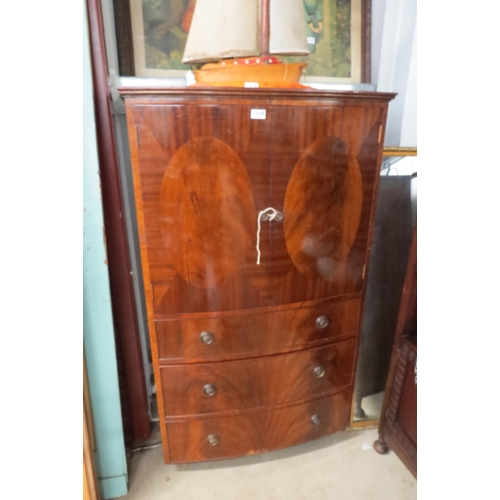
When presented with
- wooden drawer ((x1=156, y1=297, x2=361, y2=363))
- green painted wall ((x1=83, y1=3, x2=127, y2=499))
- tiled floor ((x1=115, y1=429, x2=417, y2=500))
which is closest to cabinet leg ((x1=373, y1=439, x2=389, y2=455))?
tiled floor ((x1=115, y1=429, x2=417, y2=500))

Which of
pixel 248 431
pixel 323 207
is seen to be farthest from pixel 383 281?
pixel 248 431

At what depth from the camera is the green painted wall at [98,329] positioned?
3.33ft

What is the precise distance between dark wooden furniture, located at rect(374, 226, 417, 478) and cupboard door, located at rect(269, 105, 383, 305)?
0.24 metres

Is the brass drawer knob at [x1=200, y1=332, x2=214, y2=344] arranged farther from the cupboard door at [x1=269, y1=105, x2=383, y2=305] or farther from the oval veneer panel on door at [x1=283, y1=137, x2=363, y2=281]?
the oval veneer panel on door at [x1=283, y1=137, x2=363, y2=281]

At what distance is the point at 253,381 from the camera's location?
1204 mm

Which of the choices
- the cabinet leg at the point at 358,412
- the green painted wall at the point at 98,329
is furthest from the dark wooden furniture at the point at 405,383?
the green painted wall at the point at 98,329

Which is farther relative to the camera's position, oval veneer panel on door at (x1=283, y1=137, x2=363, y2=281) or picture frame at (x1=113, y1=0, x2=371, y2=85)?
picture frame at (x1=113, y1=0, x2=371, y2=85)

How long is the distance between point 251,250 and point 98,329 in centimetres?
59

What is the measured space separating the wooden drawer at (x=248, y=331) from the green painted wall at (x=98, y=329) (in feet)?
0.70

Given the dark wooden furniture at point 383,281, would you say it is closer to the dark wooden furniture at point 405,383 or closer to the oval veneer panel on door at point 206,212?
the dark wooden furniture at point 405,383

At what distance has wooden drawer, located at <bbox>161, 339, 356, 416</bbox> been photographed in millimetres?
1157

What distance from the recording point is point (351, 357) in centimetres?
133

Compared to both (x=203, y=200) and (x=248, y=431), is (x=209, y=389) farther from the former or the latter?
(x=203, y=200)
